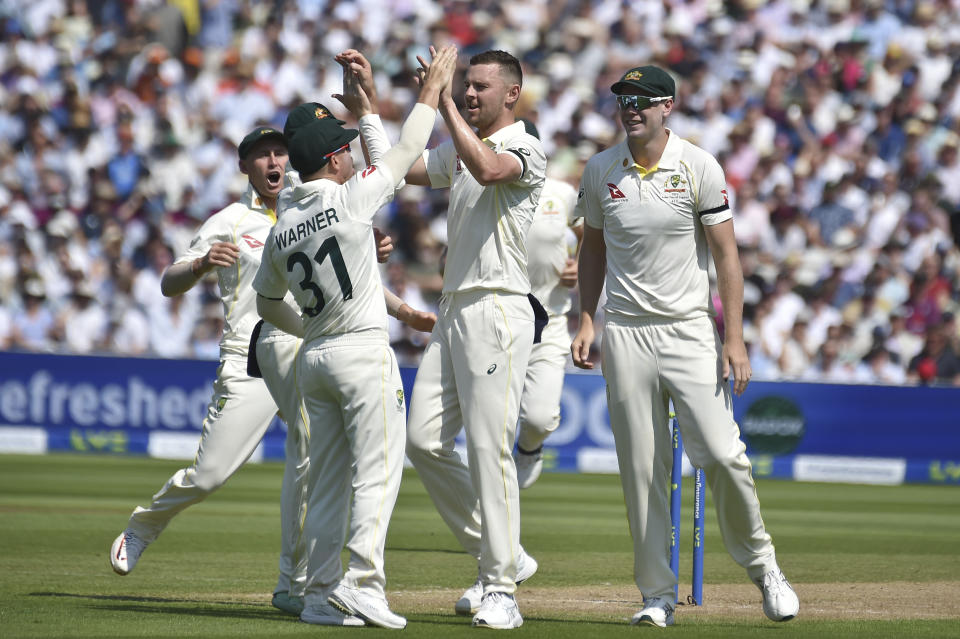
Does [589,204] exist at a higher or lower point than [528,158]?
lower

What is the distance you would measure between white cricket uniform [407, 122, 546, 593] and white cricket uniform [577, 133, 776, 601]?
0.45 meters

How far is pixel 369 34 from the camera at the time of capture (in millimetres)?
22766

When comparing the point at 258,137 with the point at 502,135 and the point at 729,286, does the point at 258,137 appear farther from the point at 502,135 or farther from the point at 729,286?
the point at 729,286

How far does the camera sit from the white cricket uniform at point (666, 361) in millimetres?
6746

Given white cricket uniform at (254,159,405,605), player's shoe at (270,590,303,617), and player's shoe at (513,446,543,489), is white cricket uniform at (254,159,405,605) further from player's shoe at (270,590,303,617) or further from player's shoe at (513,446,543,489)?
player's shoe at (513,446,543,489)

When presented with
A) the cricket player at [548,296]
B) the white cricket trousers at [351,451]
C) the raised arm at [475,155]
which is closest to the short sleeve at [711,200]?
the raised arm at [475,155]

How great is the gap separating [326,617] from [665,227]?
7.78 ft

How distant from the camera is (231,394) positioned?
7.82m

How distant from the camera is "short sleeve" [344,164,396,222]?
21.0 ft

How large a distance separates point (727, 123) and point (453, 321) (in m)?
14.7

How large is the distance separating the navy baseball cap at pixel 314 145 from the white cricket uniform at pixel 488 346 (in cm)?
69

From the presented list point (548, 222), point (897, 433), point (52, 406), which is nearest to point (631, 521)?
point (548, 222)

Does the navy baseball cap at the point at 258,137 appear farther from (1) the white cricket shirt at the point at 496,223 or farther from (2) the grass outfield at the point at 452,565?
(2) the grass outfield at the point at 452,565

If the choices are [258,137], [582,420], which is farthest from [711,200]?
[582,420]
